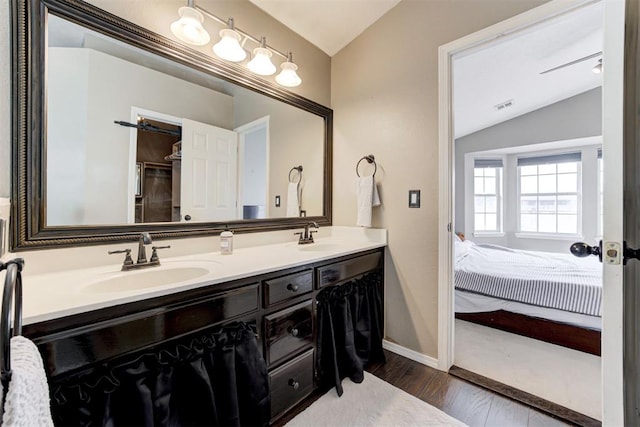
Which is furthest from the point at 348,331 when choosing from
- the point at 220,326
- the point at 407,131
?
the point at 407,131

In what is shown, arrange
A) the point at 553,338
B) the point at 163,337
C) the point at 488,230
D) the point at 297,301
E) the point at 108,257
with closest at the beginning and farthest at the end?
the point at 163,337 → the point at 108,257 → the point at 297,301 → the point at 553,338 → the point at 488,230

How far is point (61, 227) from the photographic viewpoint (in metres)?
1.11

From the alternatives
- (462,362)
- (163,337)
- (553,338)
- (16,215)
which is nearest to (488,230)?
(553,338)

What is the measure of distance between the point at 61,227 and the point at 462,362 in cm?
236

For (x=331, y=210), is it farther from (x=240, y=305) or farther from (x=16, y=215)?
(x=16, y=215)

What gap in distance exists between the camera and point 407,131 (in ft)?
6.20

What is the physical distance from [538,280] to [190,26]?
2.95 m

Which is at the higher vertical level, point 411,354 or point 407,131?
point 407,131

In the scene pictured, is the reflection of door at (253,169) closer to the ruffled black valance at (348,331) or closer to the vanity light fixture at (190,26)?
the vanity light fixture at (190,26)

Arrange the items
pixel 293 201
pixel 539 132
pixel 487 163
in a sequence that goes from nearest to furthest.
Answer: pixel 293 201, pixel 539 132, pixel 487 163

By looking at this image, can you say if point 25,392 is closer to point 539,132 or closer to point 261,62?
point 261,62

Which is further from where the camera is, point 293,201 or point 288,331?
point 293,201

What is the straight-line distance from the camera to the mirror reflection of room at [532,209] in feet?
6.11

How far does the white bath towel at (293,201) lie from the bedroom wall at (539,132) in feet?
12.1
